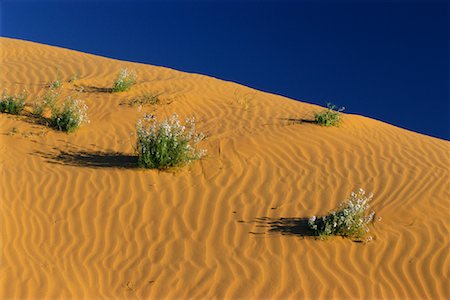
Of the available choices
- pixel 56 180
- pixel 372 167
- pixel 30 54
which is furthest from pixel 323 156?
pixel 30 54

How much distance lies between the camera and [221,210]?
7.55 m

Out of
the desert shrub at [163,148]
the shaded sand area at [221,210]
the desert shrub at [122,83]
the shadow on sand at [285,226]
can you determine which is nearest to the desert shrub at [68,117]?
the shaded sand area at [221,210]

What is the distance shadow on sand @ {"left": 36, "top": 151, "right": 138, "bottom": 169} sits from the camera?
8.84 meters

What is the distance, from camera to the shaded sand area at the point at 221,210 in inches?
241

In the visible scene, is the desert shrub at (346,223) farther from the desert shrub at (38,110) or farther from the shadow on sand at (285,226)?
the desert shrub at (38,110)

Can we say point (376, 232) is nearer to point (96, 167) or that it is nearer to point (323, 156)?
point (323, 156)

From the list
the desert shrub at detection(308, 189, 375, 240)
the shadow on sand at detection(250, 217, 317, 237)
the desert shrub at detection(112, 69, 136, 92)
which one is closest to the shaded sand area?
the shadow on sand at detection(250, 217, 317, 237)

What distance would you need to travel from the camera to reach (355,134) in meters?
10.7

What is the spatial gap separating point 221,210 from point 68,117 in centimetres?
403

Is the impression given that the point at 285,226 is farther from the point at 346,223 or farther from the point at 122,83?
the point at 122,83

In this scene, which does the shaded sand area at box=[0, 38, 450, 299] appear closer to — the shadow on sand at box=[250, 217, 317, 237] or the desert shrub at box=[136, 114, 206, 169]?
the shadow on sand at box=[250, 217, 317, 237]

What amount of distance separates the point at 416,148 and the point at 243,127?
329 cm

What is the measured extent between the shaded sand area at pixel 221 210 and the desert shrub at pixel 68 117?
0.66 feet

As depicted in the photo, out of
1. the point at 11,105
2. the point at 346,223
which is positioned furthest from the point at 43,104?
the point at 346,223
